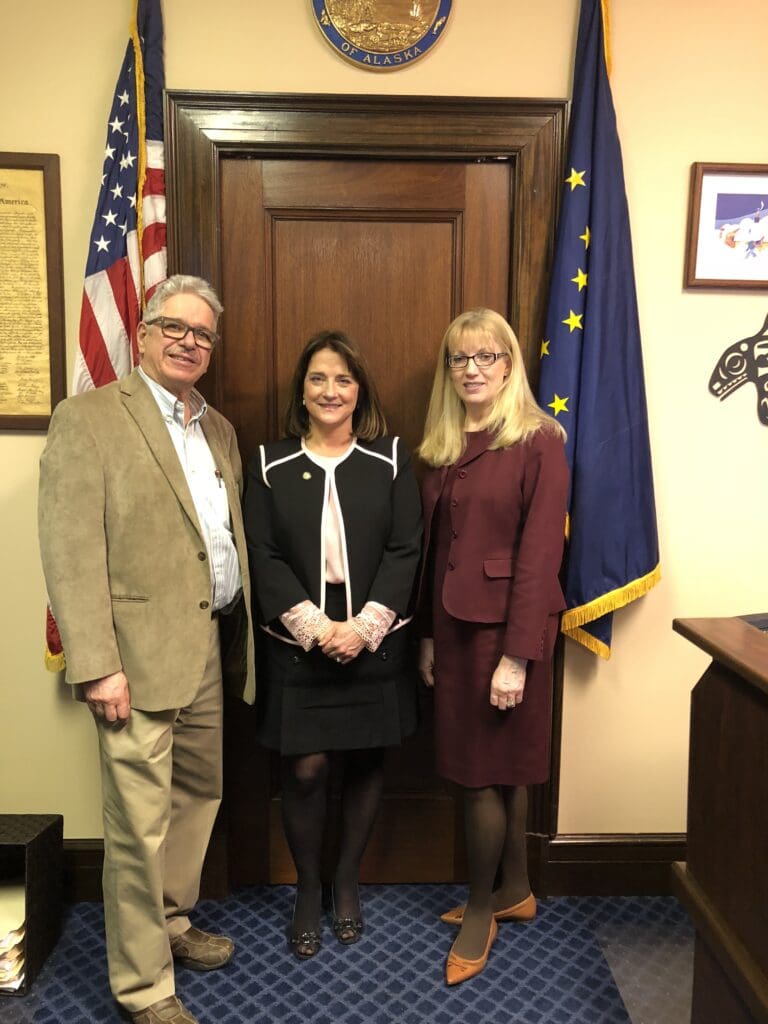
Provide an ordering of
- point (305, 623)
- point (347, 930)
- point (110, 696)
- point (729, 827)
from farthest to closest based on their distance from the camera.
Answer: point (347, 930)
point (305, 623)
point (110, 696)
point (729, 827)

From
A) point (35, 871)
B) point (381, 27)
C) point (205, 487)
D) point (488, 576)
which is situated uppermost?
point (381, 27)

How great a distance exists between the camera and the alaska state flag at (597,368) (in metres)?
→ 2.07

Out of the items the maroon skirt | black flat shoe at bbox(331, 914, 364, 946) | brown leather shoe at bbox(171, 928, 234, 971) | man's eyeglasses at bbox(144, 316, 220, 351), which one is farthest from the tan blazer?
black flat shoe at bbox(331, 914, 364, 946)

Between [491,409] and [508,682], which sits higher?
[491,409]

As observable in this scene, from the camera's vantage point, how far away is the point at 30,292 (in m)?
2.13

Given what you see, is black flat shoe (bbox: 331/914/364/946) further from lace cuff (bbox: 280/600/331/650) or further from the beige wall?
lace cuff (bbox: 280/600/331/650)

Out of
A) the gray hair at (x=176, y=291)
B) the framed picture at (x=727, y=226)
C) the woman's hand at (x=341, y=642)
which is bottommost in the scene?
the woman's hand at (x=341, y=642)

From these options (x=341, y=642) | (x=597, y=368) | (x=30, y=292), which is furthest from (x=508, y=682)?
(x=30, y=292)

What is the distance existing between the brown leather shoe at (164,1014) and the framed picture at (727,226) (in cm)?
228

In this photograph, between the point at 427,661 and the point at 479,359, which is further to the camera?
the point at 427,661

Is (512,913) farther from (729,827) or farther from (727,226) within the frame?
(727,226)

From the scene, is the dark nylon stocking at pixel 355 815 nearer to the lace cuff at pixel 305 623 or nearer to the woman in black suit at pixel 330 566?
the woman in black suit at pixel 330 566

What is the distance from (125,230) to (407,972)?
81.8 inches

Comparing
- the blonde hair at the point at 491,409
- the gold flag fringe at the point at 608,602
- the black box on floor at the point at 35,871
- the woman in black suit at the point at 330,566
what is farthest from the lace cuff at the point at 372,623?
the black box on floor at the point at 35,871
